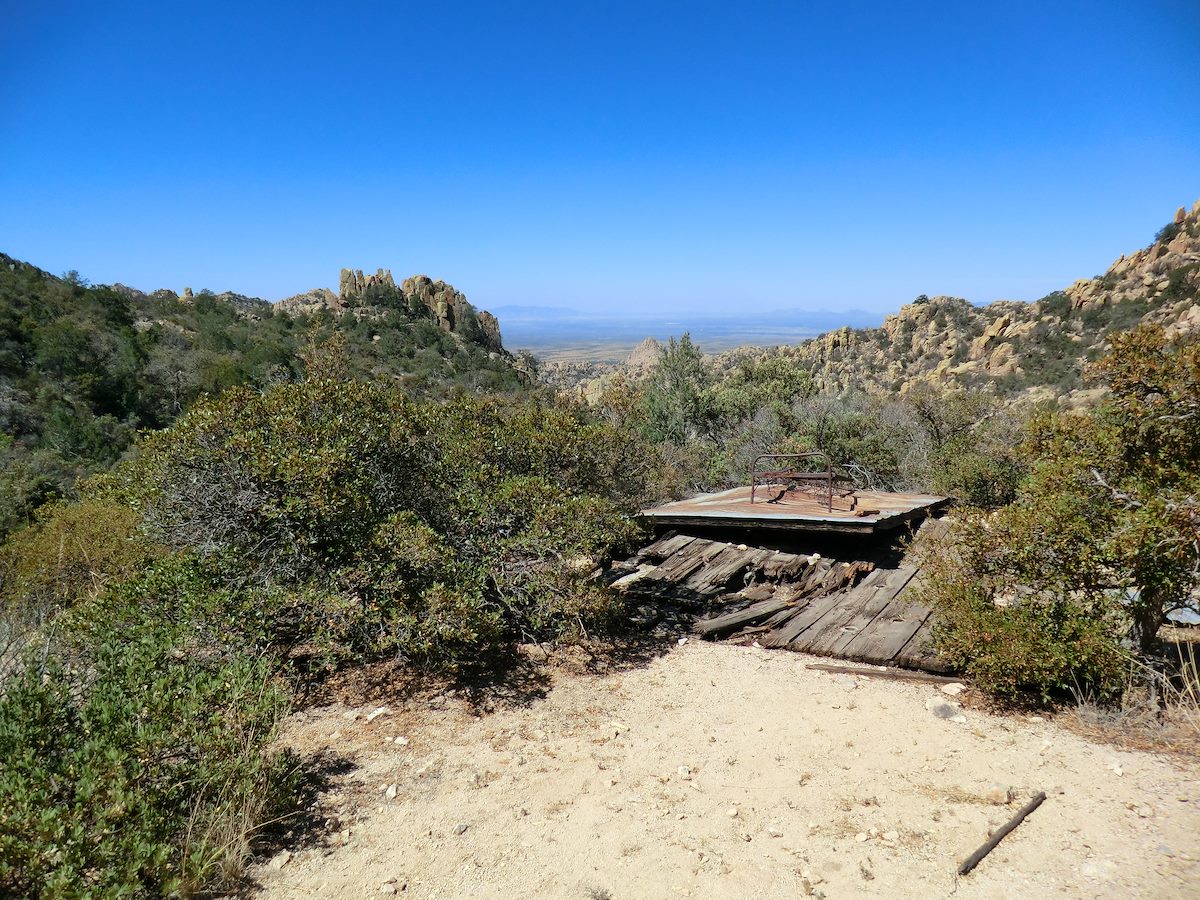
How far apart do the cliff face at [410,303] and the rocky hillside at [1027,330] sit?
15.8m

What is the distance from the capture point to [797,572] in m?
10.3

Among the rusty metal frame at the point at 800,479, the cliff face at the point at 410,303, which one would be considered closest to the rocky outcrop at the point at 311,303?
the cliff face at the point at 410,303

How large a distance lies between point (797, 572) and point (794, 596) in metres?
0.71

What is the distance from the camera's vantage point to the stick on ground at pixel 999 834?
390 centimetres

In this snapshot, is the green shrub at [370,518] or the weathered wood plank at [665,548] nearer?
the green shrub at [370,518]

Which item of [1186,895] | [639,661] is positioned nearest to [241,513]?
[639,661]

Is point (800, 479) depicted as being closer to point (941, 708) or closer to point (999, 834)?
point (941, 708)

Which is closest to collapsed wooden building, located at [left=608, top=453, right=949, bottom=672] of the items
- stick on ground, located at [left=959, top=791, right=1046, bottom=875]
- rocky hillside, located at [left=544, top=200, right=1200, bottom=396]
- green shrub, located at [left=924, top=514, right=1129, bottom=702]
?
green shrub, located at [left=924, top=514, right=1129, bottom=702]

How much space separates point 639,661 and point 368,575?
342 centimetres

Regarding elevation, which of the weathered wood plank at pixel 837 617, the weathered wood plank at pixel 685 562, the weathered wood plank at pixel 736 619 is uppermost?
the weathered wood plank at pixel 685 562

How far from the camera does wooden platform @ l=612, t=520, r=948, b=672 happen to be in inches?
299

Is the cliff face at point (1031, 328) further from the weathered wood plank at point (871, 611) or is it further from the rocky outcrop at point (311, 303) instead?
the rocky outcrop at point (311, 303)

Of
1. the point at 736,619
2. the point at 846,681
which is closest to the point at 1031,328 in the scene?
the point at 736,619

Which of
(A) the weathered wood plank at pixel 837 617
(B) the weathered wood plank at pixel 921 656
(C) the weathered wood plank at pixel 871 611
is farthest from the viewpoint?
(A) the weathered wood plank at pixel 837 617
